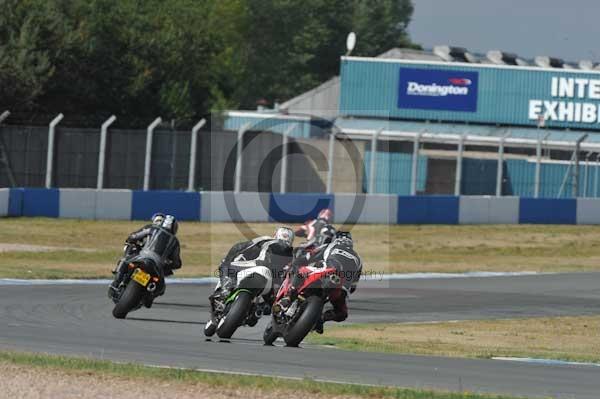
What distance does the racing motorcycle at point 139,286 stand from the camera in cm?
1473

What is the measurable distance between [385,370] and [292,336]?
2026mm

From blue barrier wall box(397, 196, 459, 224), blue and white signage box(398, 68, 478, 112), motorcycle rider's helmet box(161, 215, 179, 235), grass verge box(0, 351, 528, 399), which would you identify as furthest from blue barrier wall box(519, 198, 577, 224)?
blue and white signage box(398, 68, 478, 112)

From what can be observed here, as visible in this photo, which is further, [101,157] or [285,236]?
[101,157]

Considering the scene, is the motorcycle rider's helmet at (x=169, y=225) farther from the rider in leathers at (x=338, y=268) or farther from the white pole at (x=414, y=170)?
the white pole at (x=414, y=170)

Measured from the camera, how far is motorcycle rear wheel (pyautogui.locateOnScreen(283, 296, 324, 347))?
486 inches

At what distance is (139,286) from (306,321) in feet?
9.96

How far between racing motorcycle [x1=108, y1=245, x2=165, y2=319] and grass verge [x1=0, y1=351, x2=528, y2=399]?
4.33m

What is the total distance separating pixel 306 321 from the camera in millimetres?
12336

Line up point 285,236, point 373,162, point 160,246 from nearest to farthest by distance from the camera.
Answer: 1. point 285,236
2. point 160,246
3. point 373,162

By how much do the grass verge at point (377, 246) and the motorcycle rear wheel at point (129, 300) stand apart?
251 inches

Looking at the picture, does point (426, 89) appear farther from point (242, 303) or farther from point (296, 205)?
point (242, 303)

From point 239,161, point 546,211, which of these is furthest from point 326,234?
point 546,211

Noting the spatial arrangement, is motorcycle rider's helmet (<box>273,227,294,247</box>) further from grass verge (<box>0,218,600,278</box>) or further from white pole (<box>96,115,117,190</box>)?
white pole (<box>96,115,117,190</box>)

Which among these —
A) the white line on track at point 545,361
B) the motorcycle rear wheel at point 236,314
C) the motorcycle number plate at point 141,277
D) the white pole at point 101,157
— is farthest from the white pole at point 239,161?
the white line on track at point 545,361
